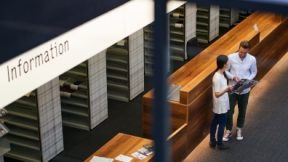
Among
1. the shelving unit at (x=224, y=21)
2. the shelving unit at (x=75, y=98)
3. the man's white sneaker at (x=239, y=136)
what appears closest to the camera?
the man's white sneaker at (x=239, y=136)

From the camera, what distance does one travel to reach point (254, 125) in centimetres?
891

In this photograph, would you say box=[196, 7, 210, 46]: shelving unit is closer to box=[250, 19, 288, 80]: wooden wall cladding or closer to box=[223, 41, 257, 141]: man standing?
box=[250, 19, 288, 80]: wooden wall cladding

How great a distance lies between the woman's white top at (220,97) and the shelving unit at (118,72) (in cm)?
258

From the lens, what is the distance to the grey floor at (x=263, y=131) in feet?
26.2

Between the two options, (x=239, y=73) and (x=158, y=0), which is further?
(x=239, y=73)

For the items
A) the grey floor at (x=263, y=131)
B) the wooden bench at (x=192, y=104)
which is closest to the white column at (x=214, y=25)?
the grey floor at (x=263, y=131)

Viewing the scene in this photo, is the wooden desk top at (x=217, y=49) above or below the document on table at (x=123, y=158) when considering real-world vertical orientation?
above

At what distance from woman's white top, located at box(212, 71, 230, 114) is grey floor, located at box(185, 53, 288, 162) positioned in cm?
81

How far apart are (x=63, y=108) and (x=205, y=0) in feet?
28.0

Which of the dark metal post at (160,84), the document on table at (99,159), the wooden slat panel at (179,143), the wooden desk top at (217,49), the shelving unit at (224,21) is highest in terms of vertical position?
the dark metal post at (160,84)

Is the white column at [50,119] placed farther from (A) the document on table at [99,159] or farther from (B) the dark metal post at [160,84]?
(B) the dark metal post at [160,84]

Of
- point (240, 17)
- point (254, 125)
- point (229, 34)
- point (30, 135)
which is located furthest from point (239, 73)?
point (240, 17)

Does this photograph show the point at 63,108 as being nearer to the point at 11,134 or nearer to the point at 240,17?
the point at 11,134

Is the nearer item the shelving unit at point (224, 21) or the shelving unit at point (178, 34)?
the shelving unit at point (178, 34)
